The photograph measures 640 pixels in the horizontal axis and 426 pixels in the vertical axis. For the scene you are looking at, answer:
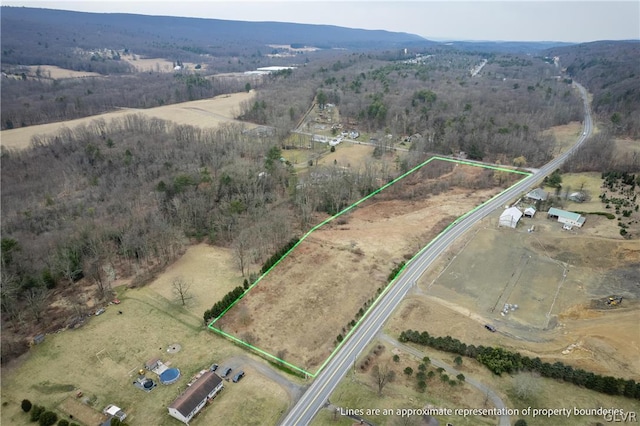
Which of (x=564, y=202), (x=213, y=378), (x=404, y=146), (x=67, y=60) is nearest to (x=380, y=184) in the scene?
(x=404, y=146)

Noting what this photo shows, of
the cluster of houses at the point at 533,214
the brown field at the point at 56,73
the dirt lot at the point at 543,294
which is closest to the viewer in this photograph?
the dirt lot at the point at 543,294

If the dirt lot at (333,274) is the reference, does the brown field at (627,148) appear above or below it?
above

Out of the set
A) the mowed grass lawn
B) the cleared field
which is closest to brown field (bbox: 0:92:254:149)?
the cleared field

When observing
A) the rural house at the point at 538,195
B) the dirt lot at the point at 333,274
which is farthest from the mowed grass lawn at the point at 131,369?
the rural house at the point at 538,195

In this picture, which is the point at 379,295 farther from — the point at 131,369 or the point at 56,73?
the point at 56,73

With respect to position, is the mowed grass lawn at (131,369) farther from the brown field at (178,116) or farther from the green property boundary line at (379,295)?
the brown field at (178,116)

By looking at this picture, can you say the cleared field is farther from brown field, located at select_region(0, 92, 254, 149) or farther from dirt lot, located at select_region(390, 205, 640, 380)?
brown field, located at select_region(0, 92, 254, 149)

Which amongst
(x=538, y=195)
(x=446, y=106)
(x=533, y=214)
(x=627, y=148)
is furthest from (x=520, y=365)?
(x=446, y=106)
